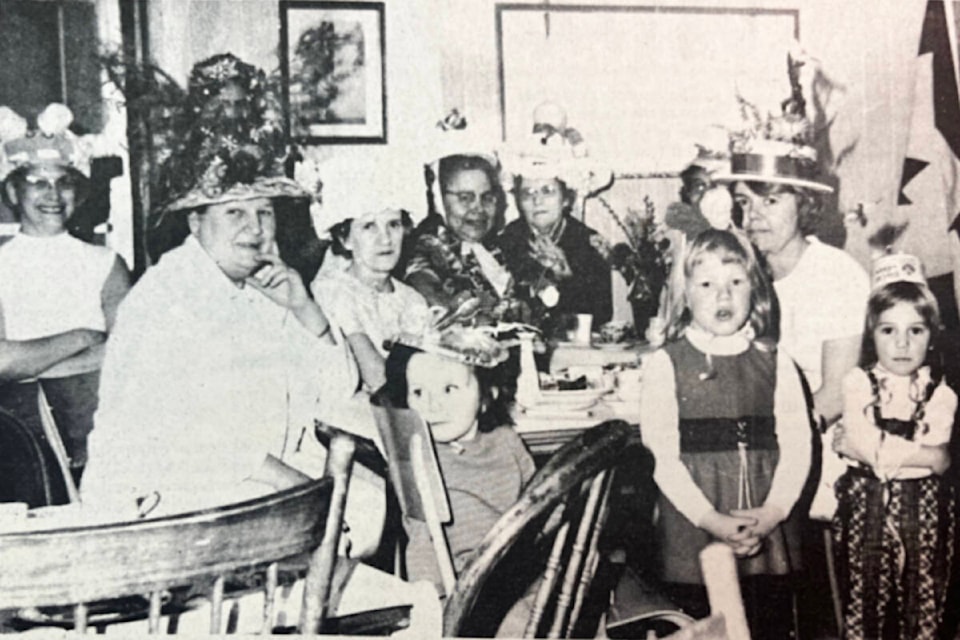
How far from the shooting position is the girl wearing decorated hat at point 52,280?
2230mm

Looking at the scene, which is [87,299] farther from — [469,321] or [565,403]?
[565,403]

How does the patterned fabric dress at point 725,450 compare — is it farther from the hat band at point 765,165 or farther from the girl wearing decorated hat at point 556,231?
the hat band at point 765,165

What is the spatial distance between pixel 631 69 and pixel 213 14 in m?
0.90

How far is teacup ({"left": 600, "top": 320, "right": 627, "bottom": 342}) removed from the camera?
2342 millimetres

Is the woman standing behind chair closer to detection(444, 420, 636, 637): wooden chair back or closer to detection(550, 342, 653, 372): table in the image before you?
detection(550, 342, 653, 372): table

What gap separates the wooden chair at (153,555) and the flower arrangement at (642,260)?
81cm

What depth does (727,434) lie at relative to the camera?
2332 mm

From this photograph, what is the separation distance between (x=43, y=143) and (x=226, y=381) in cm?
62

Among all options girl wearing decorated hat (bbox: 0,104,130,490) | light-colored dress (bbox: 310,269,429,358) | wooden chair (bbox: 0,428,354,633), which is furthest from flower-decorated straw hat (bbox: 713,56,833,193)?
girl wearing decorated hat (bbox: 0,104,130,490)

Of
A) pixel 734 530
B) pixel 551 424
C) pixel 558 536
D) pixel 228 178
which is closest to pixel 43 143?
pixel 228 178

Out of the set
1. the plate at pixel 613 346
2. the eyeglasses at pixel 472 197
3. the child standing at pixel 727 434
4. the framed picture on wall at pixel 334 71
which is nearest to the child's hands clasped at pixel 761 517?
the child standing at pixel 727 434

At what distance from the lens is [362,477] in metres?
2.25

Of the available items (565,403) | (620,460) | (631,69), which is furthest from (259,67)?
(620,460)

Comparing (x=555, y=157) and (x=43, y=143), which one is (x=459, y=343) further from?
(x=43, y=143)
